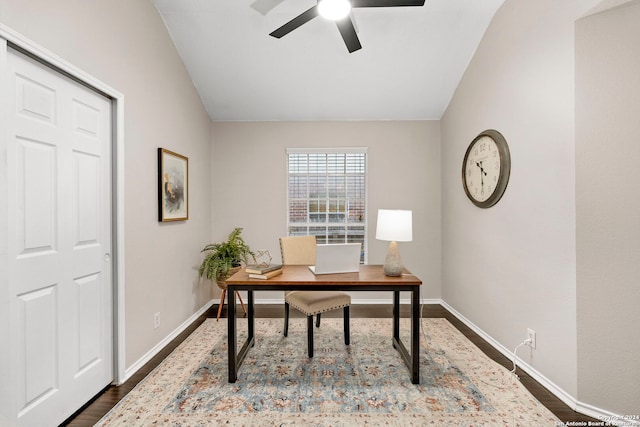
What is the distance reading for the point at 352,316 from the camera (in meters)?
3.70

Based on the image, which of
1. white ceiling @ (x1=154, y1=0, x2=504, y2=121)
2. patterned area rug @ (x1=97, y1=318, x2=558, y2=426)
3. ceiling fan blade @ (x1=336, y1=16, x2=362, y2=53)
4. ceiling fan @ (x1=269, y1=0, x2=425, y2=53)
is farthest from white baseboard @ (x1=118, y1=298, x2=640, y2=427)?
ceiling fan blade @ (x1=336, y1=16, x2=362, y2=53)

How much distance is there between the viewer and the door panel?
5.19ft

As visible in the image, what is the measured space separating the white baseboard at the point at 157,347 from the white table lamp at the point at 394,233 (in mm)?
2029

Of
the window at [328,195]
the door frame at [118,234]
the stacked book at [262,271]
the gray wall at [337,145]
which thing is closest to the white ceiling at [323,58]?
the gray wall at [337,145]

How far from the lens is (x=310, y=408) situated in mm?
1957

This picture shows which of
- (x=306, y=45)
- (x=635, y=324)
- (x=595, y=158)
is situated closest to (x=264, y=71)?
(x=306, y=45)

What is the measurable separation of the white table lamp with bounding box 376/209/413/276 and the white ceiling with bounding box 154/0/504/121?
6.08 feet

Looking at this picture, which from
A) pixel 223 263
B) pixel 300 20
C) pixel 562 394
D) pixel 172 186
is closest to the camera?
pixel 562 394

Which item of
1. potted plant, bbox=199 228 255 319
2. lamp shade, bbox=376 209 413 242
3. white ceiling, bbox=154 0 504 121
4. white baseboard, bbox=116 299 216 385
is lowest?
white baseboard, bbox=116 299 216 385

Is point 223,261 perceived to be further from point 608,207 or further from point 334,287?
point 608,207

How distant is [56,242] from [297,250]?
6.09ft

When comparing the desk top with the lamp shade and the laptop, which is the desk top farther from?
the lamp shade

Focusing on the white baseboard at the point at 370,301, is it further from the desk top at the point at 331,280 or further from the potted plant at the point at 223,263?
the desk top at the point at 331,280

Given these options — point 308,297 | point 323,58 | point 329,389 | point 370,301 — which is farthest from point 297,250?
point 323,58
